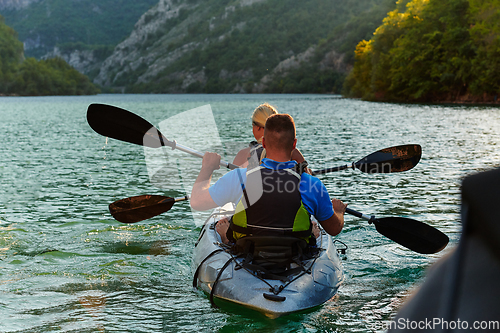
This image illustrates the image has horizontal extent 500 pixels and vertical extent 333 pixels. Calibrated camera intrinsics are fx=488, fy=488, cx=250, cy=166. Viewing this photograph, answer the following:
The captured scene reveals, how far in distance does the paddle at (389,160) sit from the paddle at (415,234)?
4.15 ft

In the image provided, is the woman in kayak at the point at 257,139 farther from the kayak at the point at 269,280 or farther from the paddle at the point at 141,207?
the kayak at the point at 269,280

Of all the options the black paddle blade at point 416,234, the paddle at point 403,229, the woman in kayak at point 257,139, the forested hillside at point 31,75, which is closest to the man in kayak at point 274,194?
the woman in kayak at point 257,139

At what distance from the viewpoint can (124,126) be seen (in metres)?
7.12

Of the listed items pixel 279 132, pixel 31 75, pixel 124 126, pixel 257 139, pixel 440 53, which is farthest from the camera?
pixel 31 75

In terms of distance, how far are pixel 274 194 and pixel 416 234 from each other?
2.58 metres

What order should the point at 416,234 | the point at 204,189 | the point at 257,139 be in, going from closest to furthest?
the point at 204,189 < the point at 416,234 < the point at 257,139

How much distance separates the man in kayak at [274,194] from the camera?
192 inches

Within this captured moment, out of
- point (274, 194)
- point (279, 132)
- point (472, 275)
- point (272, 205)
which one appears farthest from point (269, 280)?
point (472, 275)

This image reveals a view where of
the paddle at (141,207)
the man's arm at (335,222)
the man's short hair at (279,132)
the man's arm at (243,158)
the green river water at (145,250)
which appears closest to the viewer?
the man's short hair at (279,132)

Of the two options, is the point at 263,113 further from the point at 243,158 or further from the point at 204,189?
the point at 204,189

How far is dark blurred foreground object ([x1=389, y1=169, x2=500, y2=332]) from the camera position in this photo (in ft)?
2.49

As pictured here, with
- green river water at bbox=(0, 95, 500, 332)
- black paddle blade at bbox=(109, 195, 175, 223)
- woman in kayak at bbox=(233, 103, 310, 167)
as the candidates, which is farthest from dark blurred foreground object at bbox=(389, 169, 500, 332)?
black paddle blade at bbox=(109, 195, 175, 223)

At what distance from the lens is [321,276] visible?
541 centimetres

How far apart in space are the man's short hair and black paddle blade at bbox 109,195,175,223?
239 centimetres
